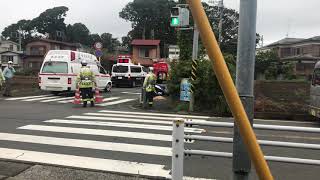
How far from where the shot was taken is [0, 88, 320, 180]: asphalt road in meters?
7.40

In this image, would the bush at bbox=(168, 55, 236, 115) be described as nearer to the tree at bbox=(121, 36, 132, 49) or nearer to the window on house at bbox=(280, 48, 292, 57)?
the window on house at bbox=(280, 48, 292, 57)

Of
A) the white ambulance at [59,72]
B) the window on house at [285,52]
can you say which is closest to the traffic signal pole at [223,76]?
the white ambulance at [59,72]

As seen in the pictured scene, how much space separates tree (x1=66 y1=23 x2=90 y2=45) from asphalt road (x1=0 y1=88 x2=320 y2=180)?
91.5 metres

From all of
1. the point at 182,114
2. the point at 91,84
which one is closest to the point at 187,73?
the point at 182,114

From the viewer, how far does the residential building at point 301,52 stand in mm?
55250

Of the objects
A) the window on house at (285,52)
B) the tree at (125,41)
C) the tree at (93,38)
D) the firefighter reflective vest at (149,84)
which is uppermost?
the tree at (93,38)

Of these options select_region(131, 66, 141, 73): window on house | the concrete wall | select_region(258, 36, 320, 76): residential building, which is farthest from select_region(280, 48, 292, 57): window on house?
the concrete wall

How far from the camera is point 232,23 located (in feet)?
266

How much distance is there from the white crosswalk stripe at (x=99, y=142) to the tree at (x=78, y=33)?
9267 centimetres

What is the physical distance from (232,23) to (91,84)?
6617 centimetres

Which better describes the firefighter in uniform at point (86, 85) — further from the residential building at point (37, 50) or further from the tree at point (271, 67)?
the residential building at point (37, 50)

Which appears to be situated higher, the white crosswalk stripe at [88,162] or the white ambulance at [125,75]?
the white ambulance at [125,75]

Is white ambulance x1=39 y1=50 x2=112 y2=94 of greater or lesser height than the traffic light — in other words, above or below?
below

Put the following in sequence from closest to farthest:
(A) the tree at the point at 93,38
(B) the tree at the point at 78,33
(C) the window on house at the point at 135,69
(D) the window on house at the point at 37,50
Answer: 1. (C) the window on house at the point at 135,69
2. (D) the window on house at the point at 37,50
3. (B) the tree at the point at 78,33
4. (A) the tree at the point at 93,38
